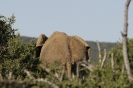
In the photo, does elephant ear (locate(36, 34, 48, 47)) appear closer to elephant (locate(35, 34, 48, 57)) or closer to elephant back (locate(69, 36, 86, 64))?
elephant (locate(35, 34, 48, 57))

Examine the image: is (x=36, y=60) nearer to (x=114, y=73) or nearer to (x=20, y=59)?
(x=20, y=59)

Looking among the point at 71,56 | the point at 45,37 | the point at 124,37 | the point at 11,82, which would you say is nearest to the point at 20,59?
the point at 71,56

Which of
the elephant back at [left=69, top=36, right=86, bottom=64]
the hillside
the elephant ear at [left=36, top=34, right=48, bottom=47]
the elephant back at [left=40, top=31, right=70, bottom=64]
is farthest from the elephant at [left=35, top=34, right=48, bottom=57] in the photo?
the hillside

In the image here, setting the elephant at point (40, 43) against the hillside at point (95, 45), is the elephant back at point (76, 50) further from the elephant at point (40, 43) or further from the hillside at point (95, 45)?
the hillside at point (95, 45)

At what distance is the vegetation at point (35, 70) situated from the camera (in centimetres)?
1486

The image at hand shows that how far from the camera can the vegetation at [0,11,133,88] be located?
1486 cm

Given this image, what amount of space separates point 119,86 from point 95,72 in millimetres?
1121

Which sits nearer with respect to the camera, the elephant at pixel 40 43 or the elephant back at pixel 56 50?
the elephant back at pixel 56 50

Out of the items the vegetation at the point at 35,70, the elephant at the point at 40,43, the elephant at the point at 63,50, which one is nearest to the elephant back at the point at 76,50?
the elephant at the point at 63,50

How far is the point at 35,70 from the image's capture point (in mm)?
27812

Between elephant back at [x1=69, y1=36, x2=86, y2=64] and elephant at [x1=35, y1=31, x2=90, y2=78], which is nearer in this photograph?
elephant at [x1=35, y1=31, x2=90, y2=78]

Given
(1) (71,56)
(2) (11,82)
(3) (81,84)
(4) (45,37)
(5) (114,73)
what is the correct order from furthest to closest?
(4) (45,37) → (1) (71,56) → (5) (114,73) → (3) (81,84) → (2) (11,82)

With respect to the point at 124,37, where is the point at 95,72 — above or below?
below

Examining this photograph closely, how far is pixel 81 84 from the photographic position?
15477 mm
